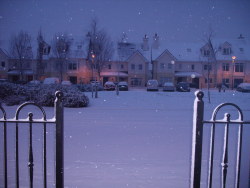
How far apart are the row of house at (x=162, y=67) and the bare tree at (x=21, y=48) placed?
2.24 meters

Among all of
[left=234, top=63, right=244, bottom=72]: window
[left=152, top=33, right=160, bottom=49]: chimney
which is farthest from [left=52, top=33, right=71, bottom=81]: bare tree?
[left=234, top=63, right=244, bottom=72]: window

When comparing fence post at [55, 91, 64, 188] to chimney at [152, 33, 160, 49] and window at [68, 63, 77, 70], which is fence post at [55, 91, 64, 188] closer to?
window at [68, 63, 77, 70]

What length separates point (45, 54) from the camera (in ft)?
141

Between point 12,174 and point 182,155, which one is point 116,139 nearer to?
point 182,155

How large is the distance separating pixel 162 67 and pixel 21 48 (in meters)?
25.6

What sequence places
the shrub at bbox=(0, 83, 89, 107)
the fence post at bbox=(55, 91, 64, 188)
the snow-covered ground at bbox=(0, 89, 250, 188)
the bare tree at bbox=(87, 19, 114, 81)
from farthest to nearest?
the bare tree at bbox=(87, 19, 114, 81) < the shrub at bbox=(0, 83, 89, 107) < the snow-covered ground at bbox=(0, 89, 250, 188) < the fence post at bbox=(55, 91, 64, 188)

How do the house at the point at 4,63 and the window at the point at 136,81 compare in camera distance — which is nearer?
the house at the point at 4,63

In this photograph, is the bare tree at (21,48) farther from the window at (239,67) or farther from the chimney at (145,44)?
the window at (239,67)

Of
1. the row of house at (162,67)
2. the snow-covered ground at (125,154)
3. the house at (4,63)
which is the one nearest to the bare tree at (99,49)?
A: the row of house at (162,67)

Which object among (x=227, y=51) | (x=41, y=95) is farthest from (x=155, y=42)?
(x=41, y=95)

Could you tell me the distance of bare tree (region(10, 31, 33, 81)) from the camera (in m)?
39.1

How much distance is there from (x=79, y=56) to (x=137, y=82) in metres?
12.1

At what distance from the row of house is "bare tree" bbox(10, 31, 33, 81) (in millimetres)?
2236

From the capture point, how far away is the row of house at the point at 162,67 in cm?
4297
